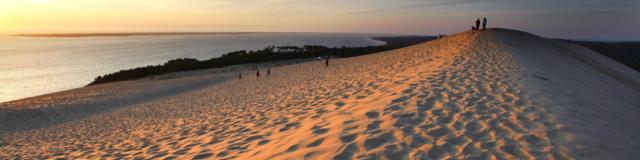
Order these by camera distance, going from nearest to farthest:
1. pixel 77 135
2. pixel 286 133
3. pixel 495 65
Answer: pixel 286 133, pixel 77 135, pixel 495 65

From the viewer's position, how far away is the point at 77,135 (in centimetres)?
1187

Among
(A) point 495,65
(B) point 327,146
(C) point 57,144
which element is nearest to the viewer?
(B) point 327,146

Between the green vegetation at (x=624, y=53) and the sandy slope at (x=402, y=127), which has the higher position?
the sandy slope at (x=402, y=127)

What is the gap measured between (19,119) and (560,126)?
748 inches

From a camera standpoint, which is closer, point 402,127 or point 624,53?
point 402,127

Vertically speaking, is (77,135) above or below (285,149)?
below

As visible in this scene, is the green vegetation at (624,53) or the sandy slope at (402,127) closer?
the sandy slope at (402,127)

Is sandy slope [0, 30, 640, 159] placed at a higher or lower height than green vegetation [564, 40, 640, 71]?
higher

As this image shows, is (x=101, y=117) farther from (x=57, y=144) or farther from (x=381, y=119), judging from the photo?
(x=381, y=119)

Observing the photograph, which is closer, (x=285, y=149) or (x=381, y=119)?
(x=285, y=149)

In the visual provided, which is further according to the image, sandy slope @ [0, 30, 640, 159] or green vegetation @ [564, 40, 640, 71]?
green vegetation @ [564, 40, 640, 71]

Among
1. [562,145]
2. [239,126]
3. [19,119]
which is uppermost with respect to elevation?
[562,145]

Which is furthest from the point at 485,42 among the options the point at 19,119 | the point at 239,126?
the point at 19,119

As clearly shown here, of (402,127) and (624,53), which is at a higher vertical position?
(402,127)
